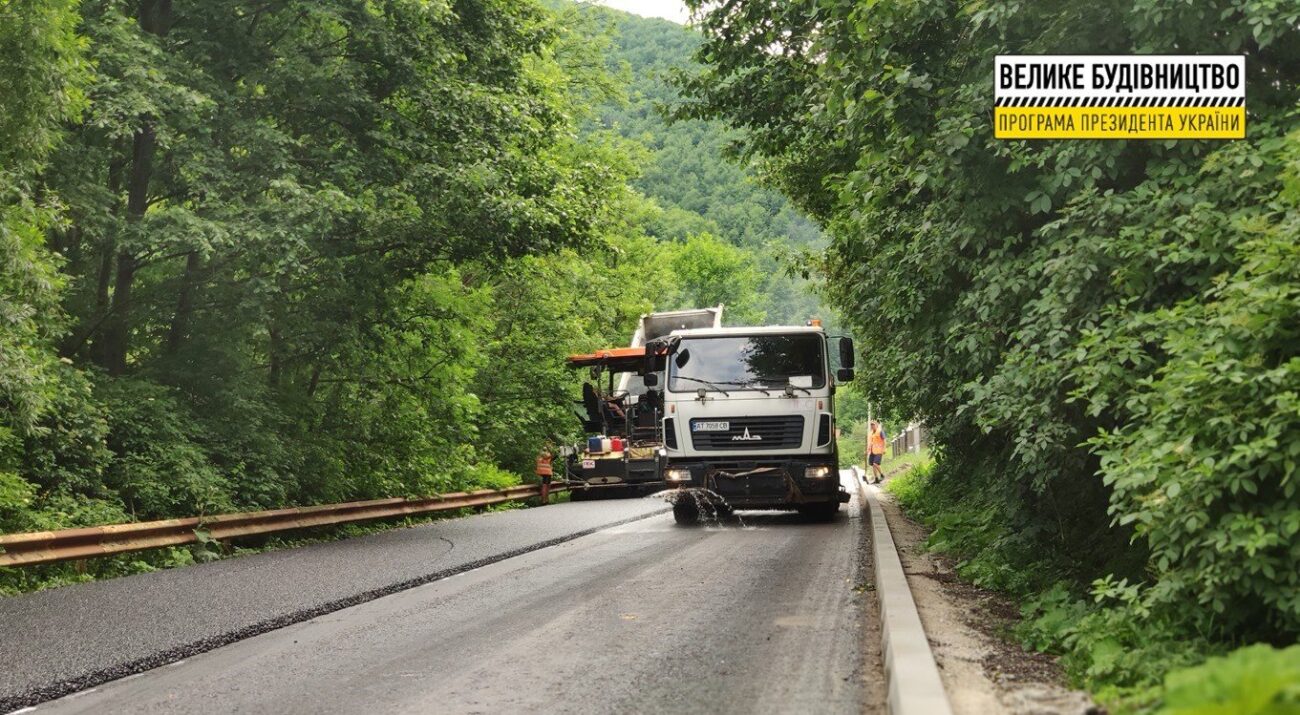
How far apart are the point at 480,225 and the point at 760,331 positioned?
462cm

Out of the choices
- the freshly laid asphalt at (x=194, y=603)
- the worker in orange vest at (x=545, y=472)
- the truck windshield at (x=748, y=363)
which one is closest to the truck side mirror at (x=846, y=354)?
the truck windshield at (x=748, y=363)

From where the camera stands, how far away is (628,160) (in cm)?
4106

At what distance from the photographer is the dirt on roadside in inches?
210

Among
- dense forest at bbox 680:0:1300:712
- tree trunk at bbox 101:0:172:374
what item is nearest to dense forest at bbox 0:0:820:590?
tree trunk at bbox 101:0:172:374

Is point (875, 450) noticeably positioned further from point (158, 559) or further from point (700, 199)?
point (700, 199)

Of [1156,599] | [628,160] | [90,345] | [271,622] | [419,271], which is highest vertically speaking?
[628,160]

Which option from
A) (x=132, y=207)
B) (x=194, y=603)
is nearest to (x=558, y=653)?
(x=194, y=603)

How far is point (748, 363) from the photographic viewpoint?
1936cm

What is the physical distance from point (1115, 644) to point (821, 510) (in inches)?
552

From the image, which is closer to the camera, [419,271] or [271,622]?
[271,622]

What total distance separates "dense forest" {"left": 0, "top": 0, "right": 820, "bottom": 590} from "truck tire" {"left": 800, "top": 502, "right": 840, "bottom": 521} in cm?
561

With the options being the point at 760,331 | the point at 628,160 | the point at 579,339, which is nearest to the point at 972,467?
the point at 760,331

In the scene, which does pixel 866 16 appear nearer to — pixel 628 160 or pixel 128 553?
pixel 128 553

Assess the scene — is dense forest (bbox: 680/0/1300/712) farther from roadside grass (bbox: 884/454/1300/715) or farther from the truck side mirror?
the truck side mirror
